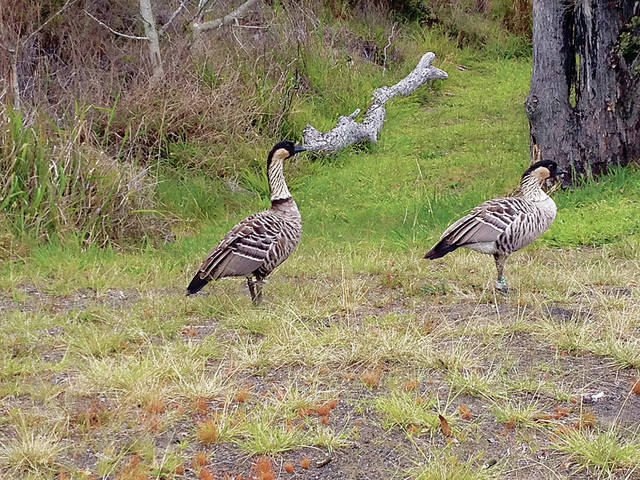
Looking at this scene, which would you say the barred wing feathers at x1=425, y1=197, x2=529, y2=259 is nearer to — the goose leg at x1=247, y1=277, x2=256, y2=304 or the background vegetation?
the background vegetation

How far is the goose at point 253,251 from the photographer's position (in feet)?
19.6

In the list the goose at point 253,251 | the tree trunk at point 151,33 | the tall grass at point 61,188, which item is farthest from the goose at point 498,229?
the tree trunk at point 151,33

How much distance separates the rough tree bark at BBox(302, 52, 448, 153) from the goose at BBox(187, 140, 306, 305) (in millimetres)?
5770

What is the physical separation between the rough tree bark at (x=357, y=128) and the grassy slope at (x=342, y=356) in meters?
3.41

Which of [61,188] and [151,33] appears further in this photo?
[151,33]

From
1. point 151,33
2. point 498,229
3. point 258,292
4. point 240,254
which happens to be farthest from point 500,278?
point 151,33

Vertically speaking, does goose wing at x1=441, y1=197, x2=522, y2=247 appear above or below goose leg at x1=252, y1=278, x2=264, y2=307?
above

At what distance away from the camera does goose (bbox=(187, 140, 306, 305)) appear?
598 centimetres

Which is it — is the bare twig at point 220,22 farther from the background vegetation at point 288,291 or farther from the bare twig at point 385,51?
the bare twig at point 385,51

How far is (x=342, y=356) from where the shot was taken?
5.02 m

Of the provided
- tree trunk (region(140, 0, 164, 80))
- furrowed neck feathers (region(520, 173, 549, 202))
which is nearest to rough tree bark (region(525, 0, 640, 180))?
furrowed neck feathers (region(520, 173, 549, 202))

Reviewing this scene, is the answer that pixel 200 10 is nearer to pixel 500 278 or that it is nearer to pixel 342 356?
pixel 500 278

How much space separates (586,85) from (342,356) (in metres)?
6.23

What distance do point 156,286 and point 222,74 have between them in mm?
6067
